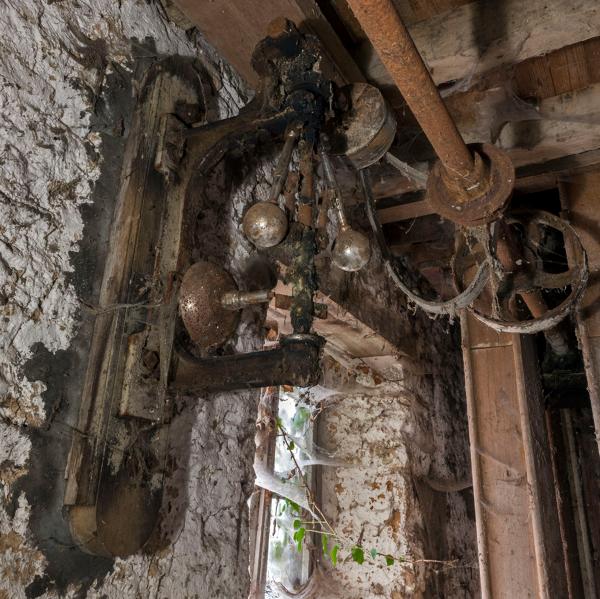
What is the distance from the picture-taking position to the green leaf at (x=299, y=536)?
5.97 feet

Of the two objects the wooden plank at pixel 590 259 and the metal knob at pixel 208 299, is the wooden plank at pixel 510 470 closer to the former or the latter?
the wooden plank at pixel 590 259

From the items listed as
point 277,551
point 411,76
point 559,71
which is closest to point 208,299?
point 411,76

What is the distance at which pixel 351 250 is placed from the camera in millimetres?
812

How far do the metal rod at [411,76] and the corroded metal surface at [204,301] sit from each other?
361 millimetres

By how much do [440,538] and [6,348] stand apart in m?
1.75

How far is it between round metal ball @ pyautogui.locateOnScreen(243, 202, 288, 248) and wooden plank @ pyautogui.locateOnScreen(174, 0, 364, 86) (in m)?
0.41

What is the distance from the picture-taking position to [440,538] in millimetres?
1916

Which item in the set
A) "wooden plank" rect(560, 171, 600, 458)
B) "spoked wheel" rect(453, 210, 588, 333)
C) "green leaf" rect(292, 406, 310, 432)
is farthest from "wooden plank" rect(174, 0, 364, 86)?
"green leaf" rect(292, 406, 310, 432)

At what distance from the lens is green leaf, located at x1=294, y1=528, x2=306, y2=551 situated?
1820mm

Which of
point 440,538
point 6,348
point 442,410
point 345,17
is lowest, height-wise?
point 440,538

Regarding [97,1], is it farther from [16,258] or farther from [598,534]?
[598,534]

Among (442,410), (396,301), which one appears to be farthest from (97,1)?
(442,410)

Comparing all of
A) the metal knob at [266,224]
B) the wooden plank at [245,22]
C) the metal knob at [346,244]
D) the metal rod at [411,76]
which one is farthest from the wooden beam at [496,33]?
the metal knob at [266,224]

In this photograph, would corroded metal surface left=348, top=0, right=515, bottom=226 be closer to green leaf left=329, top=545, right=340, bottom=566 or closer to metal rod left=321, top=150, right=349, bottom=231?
metal rod left=321, top=150, right=349, bottom=231
